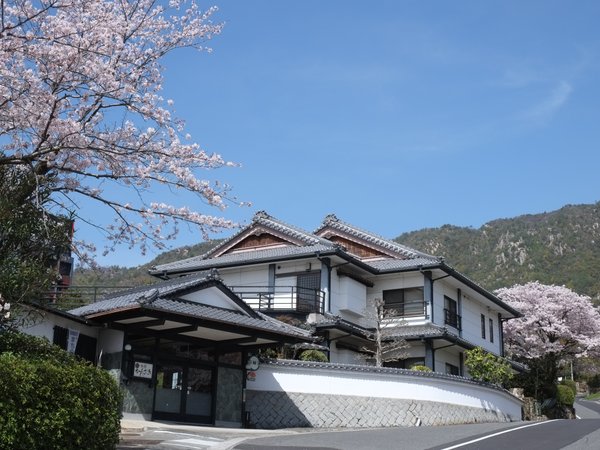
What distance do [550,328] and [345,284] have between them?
18028 millimetres

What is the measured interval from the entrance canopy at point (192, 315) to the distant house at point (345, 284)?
780cm

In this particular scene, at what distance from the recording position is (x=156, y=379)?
822 inches

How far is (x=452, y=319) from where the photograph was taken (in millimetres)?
35219

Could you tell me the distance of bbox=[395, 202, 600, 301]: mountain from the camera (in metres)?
73.9

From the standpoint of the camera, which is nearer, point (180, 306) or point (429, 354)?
point (180, 306)

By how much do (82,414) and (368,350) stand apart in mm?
22462

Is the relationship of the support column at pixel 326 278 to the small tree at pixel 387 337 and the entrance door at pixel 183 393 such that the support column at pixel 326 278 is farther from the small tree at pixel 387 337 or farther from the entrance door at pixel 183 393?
the entrance door at pixel 183 393

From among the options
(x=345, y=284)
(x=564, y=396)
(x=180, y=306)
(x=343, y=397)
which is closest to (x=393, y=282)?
(x=345, y=284)

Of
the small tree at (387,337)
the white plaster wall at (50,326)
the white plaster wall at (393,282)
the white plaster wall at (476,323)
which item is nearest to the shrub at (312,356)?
the small tree at (387,337)

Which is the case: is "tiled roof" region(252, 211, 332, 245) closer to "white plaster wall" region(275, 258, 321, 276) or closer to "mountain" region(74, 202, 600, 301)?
"white plaster wall" region(275, 258, 321, 276)

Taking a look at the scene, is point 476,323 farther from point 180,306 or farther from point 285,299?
point 180,306

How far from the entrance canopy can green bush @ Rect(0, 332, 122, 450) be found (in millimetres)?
6741

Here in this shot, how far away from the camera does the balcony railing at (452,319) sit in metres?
34.5

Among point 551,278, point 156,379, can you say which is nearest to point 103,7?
point 156,379
